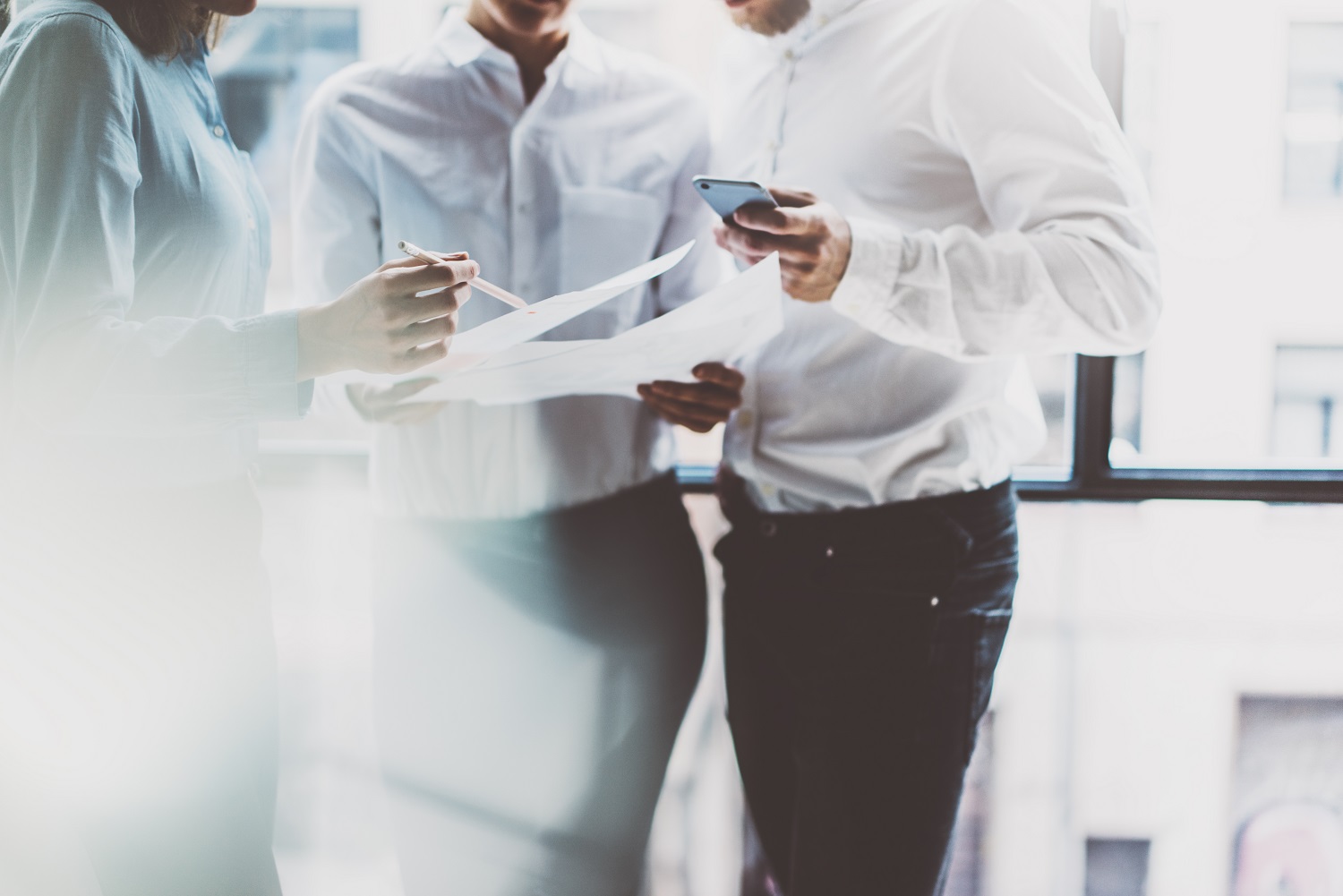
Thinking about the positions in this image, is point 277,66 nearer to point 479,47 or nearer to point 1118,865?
point 479,47

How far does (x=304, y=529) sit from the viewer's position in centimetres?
164

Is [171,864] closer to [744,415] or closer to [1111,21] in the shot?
[744,415]

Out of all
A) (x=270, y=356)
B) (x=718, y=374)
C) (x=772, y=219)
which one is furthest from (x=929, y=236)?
(x=270, y=356)

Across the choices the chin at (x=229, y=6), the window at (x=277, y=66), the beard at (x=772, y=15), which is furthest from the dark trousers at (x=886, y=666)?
the window at (x=277, y=66)

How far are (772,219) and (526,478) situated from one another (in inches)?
20.3

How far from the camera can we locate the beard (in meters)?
1.03

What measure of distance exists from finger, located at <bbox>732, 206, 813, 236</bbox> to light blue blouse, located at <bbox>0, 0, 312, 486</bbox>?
1.34 feet

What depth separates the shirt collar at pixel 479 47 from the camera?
1127 millimetres

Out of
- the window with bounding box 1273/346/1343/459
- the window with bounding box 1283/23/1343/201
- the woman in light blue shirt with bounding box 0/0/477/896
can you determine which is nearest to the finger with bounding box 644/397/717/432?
the woman in light blue shirt with bounding box 0/0/477/896

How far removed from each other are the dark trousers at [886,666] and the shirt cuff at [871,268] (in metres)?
0.26

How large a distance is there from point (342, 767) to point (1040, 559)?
140 centimetres

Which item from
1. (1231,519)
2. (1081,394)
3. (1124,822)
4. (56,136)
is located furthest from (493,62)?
(1124,822)

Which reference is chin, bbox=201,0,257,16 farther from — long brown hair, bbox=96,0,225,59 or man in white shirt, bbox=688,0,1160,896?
man in white shirt, bbox=688,0,1160,896

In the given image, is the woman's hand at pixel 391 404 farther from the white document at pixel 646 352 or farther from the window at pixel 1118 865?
the window at pixel 1118 865
